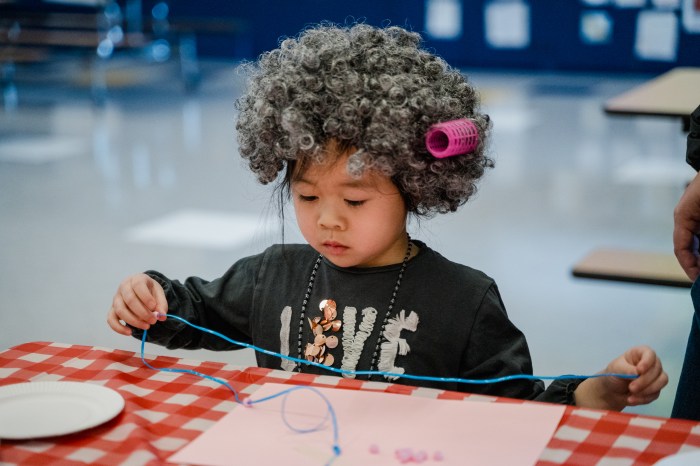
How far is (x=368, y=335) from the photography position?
55.9 inches

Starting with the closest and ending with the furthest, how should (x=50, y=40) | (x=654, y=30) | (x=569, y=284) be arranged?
1. (x=569, y=284)
2. (x=50, y=40)
3. (x=654, y=30)

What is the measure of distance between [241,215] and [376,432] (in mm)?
3624

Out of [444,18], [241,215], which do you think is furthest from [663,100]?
[444,18]

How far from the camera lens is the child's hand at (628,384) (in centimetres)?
113

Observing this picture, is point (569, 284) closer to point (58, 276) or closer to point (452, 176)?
point (58, 276)

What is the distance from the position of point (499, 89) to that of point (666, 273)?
6.32 metres

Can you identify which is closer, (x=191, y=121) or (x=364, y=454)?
(x=364, y=454)

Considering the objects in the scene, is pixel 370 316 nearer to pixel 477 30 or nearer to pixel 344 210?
pixel 344 210

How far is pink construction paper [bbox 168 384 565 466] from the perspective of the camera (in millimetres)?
978

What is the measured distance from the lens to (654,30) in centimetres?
920

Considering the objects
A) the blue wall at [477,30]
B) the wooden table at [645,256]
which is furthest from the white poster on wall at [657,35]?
the wooden table at [645,256]

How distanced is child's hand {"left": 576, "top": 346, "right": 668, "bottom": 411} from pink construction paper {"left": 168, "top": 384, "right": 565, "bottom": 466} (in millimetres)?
108

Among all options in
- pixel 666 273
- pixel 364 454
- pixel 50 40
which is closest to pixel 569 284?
pixel 666 273

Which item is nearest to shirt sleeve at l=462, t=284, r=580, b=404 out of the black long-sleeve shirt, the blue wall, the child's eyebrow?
the black long-sleeve shirt
